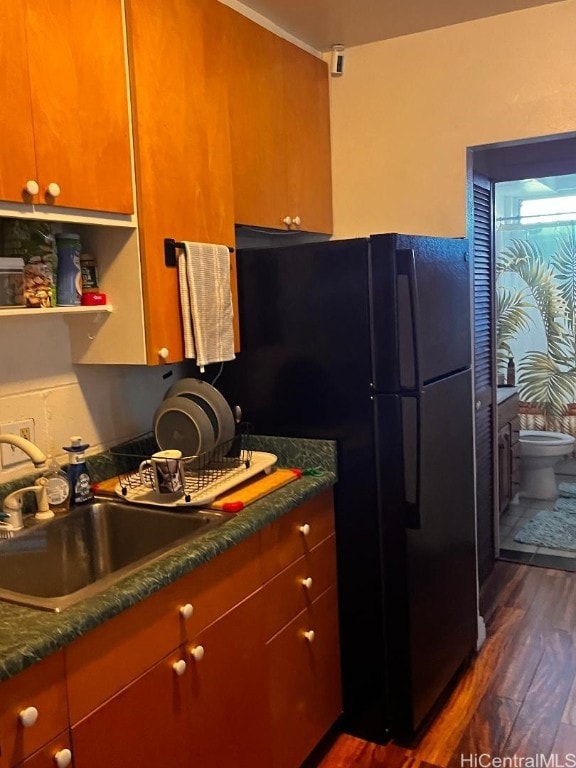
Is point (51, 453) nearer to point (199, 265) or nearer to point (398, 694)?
point (199, 265)

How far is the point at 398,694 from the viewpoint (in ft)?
7.43

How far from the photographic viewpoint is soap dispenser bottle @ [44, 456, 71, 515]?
1.87 m

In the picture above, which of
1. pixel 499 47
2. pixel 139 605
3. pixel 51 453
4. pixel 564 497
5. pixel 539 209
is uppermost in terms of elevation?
pixel 499 47

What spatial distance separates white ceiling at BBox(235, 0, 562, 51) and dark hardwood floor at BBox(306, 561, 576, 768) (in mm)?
2400

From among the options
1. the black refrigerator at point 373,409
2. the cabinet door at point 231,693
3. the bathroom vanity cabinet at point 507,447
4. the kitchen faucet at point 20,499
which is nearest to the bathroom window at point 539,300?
the bathroom vanity cabinet at point 507,447

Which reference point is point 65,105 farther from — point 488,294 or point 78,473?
point 488,294

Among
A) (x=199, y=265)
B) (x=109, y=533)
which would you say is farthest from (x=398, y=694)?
(x=199, y=265)

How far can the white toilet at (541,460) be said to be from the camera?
4465 millimetres

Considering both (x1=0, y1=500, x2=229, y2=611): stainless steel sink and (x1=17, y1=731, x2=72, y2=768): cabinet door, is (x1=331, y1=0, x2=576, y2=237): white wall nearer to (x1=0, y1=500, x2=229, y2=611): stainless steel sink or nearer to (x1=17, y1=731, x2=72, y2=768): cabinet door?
(x1=0, y1=500, x2=229, y2=611): stainless steel sink

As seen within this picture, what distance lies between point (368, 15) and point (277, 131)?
1.72 feet

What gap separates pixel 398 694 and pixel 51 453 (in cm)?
132

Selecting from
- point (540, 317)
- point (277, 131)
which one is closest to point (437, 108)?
point (277, 131)

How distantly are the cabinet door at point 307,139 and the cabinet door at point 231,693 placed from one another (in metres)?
1.47

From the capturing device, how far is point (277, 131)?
248 centimetres
